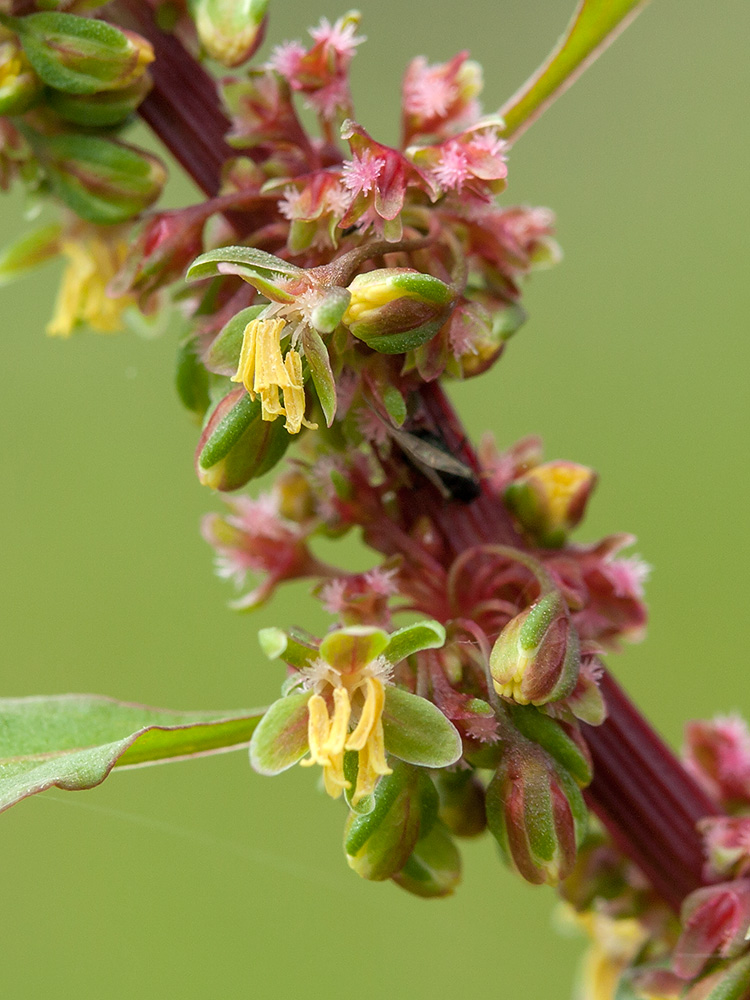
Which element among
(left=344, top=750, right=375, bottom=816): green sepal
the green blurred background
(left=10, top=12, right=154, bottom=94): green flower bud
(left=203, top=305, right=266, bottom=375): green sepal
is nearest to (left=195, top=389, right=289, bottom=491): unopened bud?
(left=203, top=305, right=266, bottom=375): green sepal

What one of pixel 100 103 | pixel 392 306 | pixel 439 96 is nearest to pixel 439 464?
pixel 392 306

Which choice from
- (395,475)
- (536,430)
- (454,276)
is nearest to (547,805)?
(395,475)

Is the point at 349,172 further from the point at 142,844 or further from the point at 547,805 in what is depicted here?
the point at 142,844

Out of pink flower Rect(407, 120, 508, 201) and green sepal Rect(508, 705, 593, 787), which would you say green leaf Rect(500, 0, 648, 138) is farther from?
green sepal Rect(508, 705, 593, 787)

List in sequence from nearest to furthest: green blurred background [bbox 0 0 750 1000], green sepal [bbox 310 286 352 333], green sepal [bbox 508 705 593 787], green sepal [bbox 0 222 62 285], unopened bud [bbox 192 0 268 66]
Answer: green sepal [bbox 310 286 352 333]
green sepal [bbox 508 705 593 787]
unopened bud [bbox 192 0 268 66]
green sepal [bbox 0 222 62 285]
green blurred background [bbox 0 0 750 1000]

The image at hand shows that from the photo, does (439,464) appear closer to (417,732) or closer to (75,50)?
(417,732)

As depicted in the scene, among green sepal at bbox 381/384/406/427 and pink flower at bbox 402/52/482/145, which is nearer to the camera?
green sepal at bbox 381/384/406/427
